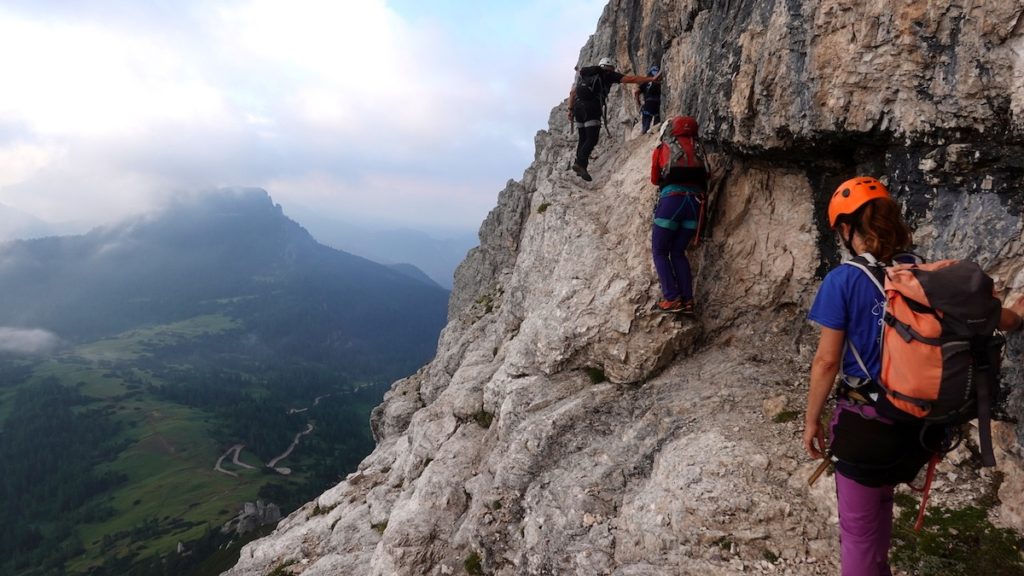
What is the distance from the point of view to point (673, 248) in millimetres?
13906

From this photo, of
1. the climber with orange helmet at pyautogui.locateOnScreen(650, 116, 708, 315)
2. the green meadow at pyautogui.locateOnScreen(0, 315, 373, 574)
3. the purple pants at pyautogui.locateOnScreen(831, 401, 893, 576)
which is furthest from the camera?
the green meadow at pyautogui.locateOnScreen(0, 315, 373, 574)

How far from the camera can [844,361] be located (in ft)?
20.7

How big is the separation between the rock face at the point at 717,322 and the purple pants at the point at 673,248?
0.94 m

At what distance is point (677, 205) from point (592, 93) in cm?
883

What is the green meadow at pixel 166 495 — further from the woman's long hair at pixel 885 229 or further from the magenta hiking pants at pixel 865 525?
the woman's long hair at pixel 885 229

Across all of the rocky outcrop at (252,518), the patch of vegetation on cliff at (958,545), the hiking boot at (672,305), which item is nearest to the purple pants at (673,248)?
the hiking boot at (672,305)

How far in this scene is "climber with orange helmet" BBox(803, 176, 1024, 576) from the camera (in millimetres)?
5895

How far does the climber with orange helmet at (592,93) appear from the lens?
65.1 ft

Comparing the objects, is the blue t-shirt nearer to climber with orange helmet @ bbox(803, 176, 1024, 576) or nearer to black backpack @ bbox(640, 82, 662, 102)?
climber with orange helmet @ bbox(803, 176, 1024, 576)

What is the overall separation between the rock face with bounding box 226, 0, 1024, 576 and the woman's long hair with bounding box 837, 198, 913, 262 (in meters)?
3.94

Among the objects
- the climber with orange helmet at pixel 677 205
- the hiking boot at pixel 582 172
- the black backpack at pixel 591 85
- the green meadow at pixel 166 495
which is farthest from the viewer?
the green meadow at pixel 166 495

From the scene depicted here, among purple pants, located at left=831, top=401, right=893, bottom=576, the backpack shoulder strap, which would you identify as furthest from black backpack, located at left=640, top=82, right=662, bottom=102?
purple pants, located at left=831, top=401, right=893, bottom=576

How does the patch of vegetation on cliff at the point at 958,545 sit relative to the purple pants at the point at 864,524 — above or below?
below

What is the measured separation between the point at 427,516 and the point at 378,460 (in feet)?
50.4
